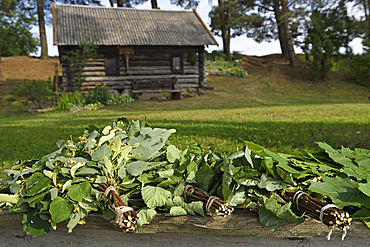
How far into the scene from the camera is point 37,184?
1562 mm

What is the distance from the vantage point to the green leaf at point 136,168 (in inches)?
64.3

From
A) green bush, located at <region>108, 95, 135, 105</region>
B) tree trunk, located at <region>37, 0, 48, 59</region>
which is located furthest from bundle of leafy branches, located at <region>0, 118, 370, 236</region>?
tree trunk, located at <region>37, 0, 48, 59</region>

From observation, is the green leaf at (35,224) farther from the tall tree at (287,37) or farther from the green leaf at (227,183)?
the tall tree at (287,37)

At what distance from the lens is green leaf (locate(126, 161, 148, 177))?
5.36 feet

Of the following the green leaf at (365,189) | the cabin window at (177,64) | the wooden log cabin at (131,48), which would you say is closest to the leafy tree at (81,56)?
the wooden log cabin at (131,48)

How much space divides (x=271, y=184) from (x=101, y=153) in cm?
103

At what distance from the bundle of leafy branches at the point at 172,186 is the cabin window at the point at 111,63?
14.6 m

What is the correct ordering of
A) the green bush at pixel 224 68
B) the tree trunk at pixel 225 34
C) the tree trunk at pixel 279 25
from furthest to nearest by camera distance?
1. the tree trunk at pixel 225 34
2. the tree trunk at pixel 279 25
3. the green bush at pixel 224 68

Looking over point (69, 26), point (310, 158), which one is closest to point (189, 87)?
point (69, 26)

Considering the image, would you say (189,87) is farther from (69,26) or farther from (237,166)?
(237,166)

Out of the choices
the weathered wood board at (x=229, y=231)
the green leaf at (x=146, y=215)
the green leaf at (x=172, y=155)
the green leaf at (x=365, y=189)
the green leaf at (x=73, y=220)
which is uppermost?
the green leaf at (x=172, y=155)

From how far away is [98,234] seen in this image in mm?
1562

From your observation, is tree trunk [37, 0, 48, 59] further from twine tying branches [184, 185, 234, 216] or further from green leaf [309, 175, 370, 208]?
green leaf [309, 175, 370, 208]

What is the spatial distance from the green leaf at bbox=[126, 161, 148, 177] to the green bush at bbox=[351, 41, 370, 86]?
75.4ft
